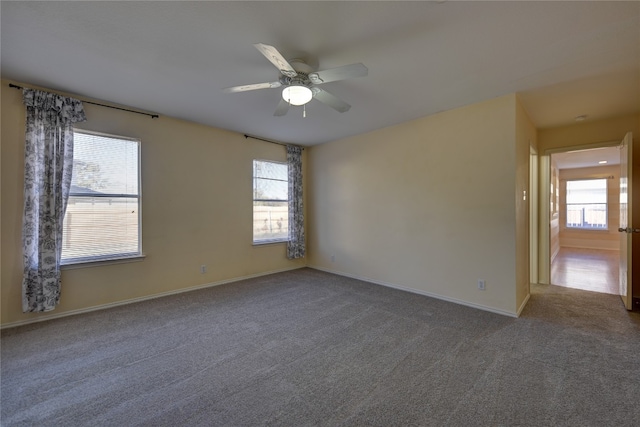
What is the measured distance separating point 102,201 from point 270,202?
2547 mm

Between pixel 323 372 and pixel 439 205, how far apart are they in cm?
268

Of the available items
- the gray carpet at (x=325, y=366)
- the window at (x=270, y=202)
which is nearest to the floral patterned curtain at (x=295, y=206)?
the window at (x=270, y=202)

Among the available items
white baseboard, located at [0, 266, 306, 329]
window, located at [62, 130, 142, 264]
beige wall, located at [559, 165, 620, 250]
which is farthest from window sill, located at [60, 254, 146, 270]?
beige wall, located at [559, 165, 620, 250]

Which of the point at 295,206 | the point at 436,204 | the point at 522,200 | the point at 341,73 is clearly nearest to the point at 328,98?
the point at 341,73

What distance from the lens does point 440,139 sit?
3.64 metres

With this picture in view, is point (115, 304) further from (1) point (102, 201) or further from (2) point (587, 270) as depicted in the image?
(2) point (587, 270)

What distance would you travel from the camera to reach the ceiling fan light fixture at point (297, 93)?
2.24 meters

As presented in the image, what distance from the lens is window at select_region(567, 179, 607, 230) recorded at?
770cm

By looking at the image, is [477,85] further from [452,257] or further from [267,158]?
[267,158]

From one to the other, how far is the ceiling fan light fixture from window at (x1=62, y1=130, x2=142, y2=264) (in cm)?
253

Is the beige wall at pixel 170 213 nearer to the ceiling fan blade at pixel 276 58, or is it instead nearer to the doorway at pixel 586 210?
the ceiling fan blade at pixel 276 58

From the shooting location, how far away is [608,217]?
299 inches

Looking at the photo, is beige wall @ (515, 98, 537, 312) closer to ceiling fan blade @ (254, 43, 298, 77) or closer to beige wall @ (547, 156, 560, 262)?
beige wall @ (547, 156, 560, 262)

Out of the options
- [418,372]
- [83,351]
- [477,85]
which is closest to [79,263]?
[83,351]
